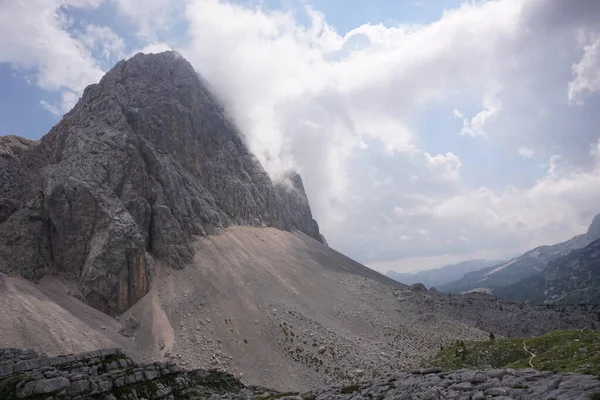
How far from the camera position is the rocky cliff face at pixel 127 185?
9819 centimetres

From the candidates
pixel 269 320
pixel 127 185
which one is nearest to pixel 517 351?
pixel 269 320

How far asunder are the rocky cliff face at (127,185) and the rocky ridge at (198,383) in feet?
168

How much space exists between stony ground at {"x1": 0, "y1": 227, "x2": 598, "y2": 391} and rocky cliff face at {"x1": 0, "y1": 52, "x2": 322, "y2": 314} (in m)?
6.78

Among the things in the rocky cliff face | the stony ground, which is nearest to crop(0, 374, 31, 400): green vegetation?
the stony ground

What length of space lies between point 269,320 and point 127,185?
2223 inches

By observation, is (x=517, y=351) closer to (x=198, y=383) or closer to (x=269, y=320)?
(x=269, y=320)

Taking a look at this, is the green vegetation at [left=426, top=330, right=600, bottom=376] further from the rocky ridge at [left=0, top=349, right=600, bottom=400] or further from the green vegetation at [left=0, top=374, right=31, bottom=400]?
the green vegetation at [left=0, top=374, right=31, bottom=400]

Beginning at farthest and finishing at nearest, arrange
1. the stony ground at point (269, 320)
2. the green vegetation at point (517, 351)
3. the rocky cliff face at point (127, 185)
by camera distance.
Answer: the rocky cliff face at point (127, 185), the stony ground at point (269, 320), the green vegetation at point (517, 351)

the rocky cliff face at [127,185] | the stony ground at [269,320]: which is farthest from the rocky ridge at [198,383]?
the rocky cliff face at [127,185]

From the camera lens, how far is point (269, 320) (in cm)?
9619

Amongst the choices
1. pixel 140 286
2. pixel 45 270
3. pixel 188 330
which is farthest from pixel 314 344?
pixel 45 270

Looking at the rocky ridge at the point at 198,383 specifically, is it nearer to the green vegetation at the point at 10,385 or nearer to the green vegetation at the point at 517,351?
the green vegetation at the point at 10,385

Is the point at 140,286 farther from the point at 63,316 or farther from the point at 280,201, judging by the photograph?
the point at 280,201

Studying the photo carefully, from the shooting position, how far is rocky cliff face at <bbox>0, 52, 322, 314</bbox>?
9819cm
